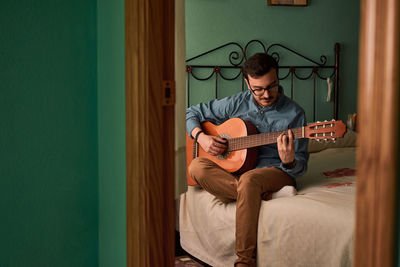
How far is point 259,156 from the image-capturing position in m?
2.52

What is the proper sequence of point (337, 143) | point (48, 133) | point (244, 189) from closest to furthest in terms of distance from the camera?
point (48, 133) < point (244, 189) < point (337, 143)

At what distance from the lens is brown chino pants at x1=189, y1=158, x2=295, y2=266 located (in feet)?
6.73

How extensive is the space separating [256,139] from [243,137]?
0.09 m

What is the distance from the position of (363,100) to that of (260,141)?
1889 mm

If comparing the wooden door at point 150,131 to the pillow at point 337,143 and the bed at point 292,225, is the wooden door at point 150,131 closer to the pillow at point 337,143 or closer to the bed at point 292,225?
the bed at point 292,225

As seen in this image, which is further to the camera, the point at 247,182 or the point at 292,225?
the point at 247,182

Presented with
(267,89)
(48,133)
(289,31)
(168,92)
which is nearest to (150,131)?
(168,92)

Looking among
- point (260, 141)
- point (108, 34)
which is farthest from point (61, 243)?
point (260, 141)

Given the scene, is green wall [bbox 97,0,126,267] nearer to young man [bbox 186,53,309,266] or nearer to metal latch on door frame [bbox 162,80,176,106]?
metal latch on door frame [bbox 162,80,176,106]

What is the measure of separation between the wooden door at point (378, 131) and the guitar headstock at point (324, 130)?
171cm

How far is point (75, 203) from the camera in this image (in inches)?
53.1

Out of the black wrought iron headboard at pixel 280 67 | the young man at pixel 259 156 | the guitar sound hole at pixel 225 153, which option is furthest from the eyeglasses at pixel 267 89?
the black wrought iron headboard at pixel 280 67

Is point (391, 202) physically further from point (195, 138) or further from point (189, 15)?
point (189, 15)

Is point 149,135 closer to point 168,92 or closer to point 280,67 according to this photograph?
point 168,92
